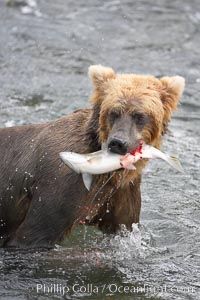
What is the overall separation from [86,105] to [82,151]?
396 centimetres

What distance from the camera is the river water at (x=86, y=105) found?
686cm

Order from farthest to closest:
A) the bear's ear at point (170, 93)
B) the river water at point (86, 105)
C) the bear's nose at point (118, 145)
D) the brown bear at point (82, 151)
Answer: the river water at point (86, 105), the bear's ear at point (170, 93), the brown bear at point (82, 151), the bear's nose at point (118, 145)

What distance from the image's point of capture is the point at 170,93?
6594mm

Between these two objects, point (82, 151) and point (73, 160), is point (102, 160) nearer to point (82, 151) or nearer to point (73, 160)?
point (73, 160)

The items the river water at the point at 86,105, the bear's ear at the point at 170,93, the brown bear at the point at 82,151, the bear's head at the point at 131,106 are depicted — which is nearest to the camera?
the bear's head at the point at 131,106

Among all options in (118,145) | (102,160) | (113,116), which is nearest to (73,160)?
(102,160)

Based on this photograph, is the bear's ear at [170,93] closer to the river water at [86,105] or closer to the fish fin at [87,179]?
the fish fin at [87,179]

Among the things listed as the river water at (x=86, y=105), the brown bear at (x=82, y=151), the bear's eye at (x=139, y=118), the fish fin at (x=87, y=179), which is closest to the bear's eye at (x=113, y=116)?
the brown bear at (x=82, y=151)

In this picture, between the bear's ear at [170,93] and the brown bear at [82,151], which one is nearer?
the brown bear at [82,151]

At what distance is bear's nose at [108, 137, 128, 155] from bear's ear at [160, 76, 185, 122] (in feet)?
2.10

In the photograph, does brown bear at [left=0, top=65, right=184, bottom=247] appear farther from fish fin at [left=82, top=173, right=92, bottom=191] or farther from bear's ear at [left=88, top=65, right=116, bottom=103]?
fish fin at [left=82, top=173, right=92, bottom=191]

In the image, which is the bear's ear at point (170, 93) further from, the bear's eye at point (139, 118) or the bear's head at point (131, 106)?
the bear's eye at point (139, 118)

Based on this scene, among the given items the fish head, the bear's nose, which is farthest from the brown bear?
the fish head

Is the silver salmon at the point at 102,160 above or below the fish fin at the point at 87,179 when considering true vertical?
above
